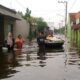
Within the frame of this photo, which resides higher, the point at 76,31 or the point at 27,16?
the point at 27,16

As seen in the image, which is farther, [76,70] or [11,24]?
[11,24]

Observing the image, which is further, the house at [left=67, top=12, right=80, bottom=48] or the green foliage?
the green foliage

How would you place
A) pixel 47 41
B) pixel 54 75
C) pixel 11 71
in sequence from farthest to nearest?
pixel 47 41, pixel 11 71, pixel 54 75

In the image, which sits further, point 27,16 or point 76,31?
point 27,16

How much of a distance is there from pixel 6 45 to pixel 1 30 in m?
6.41

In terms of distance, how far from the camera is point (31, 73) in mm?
13508

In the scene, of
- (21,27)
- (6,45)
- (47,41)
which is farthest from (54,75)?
(21,27)

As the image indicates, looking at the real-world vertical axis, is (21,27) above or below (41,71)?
above

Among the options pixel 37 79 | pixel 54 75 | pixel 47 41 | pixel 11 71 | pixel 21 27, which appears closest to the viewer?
pixel 37 79

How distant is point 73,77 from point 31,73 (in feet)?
6.58

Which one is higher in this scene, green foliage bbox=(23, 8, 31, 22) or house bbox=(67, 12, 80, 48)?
green foliage bbox=(23, 8, 31, 22)

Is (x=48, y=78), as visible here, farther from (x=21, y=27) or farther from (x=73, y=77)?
(x=21, y=27)

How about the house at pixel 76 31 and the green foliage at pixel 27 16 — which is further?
the green foliage at pixel 27 16

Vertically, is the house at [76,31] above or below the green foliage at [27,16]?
below
